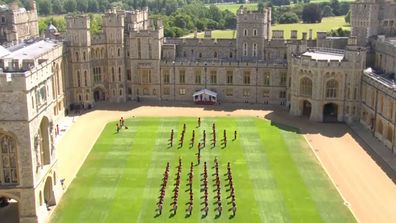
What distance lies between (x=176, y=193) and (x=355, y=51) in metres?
32.6

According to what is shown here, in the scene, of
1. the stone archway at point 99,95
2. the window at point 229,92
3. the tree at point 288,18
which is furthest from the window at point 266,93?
the tree at point 288,18

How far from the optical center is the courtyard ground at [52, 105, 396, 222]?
42.1 meters

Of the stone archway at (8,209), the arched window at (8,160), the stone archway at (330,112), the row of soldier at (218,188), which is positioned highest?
the arched window at (8,160)

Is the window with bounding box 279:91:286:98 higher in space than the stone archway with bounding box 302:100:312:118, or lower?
higher

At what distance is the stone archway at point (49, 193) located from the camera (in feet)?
137

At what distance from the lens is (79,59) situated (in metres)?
71.5

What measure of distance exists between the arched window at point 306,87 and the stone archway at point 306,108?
1862 millimetres

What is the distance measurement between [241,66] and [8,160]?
137 ft

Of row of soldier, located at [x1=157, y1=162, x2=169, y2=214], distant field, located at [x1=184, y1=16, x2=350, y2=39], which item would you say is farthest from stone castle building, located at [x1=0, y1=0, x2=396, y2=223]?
distant field, located at [x1=184, y1=16, x2=350, y2=39]

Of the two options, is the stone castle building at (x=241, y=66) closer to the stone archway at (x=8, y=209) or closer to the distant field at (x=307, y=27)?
the stone archway at (x=8, y=209)

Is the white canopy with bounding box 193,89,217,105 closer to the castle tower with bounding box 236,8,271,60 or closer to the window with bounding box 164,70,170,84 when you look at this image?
the window with bounding box 164,70,170,84

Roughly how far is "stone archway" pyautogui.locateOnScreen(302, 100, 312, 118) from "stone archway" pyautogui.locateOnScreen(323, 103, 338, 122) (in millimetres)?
1929

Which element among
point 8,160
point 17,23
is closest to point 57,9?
point 17,23

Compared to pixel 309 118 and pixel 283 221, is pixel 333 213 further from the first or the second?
pixel 309 118
